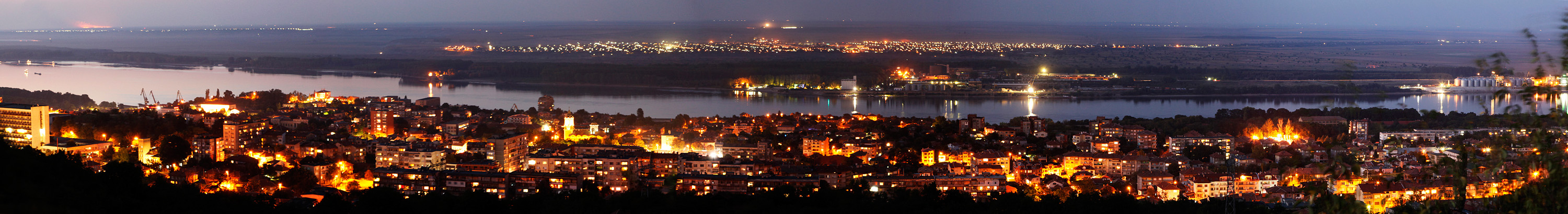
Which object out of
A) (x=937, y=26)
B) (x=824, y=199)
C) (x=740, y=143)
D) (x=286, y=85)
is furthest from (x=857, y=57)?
(x=824, y=199)

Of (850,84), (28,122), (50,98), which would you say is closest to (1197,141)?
(28,122)

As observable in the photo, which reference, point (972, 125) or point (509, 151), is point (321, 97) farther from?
point (972, 125)

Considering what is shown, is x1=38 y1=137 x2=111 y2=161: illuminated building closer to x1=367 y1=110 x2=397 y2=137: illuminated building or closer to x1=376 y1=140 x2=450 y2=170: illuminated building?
x1=376 y1=140 x2=450 y2=170: illuminated building

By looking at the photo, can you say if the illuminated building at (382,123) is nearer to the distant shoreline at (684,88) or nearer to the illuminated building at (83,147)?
the illuminated building at (83,147)

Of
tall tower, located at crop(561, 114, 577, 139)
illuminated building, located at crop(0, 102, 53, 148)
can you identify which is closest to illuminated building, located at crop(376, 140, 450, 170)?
tall tower, located at crop(561, 114, 577, 139)

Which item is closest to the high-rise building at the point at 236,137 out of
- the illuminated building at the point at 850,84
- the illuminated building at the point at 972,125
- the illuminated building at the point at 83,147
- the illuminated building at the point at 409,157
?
the illuminated building at the point at 83,147

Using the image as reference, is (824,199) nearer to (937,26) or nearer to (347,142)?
(347,142)
